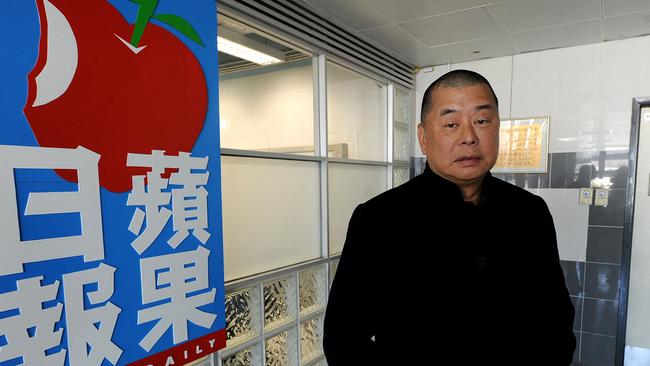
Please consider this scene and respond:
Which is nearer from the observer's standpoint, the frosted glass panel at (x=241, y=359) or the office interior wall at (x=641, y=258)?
the frosted glass panel at (x=241, y=359)

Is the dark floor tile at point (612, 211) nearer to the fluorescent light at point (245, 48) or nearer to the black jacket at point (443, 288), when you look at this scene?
the black jacket at point (443, 288)

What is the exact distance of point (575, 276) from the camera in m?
3.15

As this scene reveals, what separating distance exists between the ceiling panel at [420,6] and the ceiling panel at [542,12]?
174 millimetres

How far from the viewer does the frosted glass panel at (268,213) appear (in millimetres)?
2084

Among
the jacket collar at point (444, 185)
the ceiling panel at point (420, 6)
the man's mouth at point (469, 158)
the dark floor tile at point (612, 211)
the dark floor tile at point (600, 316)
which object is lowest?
the dark floor tile at point (600, 316)

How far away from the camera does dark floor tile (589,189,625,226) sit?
117 inches

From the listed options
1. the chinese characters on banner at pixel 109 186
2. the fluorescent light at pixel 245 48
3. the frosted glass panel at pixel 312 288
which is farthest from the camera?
the frosted glass panel at pixel 312 288

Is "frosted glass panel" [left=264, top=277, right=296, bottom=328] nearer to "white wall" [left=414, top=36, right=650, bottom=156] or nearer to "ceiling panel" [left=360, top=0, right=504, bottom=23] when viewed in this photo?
"ceiling panel" [left=360, top=0, right=504, bottom=23]

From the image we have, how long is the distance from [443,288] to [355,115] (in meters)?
2.57

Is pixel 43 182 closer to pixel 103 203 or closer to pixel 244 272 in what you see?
pixel 103 203

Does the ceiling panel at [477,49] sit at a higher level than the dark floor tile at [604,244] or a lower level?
higher

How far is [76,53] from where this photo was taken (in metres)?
1.25

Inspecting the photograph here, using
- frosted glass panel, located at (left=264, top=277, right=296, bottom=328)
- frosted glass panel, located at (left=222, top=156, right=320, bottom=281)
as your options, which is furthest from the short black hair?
frosted glass panel, located at (left=264, top=277, right=296, bottom=328)

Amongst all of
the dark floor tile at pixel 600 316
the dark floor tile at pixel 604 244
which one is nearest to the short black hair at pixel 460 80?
the dark floor tile at pixel 604 244
